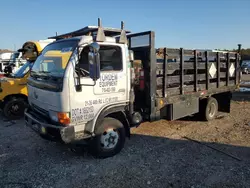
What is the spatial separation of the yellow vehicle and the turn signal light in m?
4.26

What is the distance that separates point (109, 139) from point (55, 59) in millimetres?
1880

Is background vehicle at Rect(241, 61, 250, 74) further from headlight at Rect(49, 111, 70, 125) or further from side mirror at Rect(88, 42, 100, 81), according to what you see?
headlight at Rect(49, 111, 70, 125)

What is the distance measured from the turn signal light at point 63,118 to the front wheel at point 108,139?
2.17ft

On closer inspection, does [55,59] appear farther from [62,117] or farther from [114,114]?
[114,114]

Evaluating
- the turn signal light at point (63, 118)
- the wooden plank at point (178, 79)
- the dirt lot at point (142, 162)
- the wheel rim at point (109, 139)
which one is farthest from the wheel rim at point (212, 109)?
the turn signal light at point (63, 118)

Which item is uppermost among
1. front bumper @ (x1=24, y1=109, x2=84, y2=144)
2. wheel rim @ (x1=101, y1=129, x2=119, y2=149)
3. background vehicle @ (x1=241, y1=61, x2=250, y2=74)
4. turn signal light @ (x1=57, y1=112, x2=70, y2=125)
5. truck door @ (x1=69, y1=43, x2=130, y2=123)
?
background vehicle @ (x1=241, y1=61, x2=250, y2=74)

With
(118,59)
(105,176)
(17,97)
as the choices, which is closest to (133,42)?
(118,59)

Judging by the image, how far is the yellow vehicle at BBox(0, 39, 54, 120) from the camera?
7.14 meters

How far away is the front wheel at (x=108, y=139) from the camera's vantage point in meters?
4.15

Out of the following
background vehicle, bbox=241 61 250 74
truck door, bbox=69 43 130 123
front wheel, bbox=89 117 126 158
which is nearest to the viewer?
truck door, bbox=69 43 130 123

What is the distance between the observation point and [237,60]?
24.2 ft

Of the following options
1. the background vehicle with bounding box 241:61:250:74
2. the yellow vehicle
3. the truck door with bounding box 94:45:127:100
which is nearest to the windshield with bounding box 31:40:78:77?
the truck door with bounding box 94:45:127:100

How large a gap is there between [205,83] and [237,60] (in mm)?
2104

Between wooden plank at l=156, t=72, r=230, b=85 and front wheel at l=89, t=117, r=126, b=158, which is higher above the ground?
wooden plank at l=156, t=72, r=230, b=85
